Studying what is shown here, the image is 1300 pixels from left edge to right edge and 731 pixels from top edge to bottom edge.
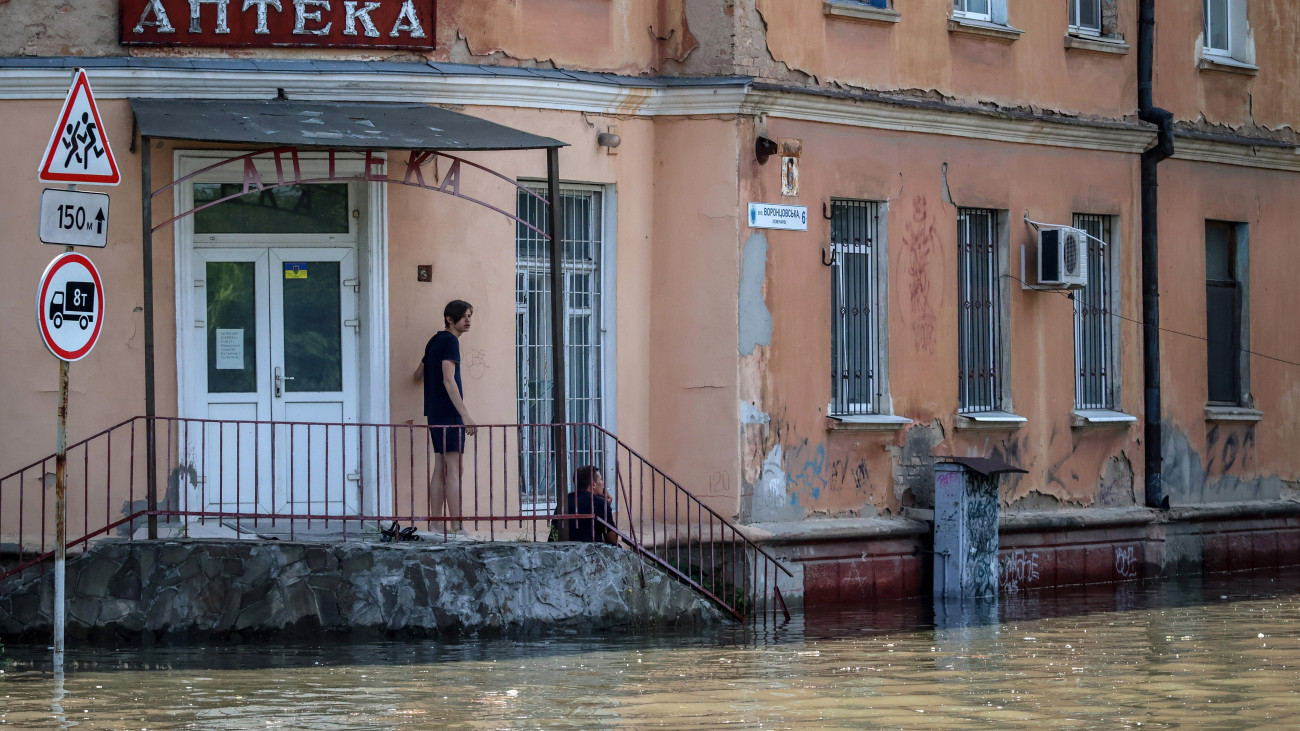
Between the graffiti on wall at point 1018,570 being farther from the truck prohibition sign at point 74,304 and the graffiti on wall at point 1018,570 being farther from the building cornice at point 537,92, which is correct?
the truck prohibition sign at point 74,304

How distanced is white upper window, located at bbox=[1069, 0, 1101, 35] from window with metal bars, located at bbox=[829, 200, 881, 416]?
3282 mm

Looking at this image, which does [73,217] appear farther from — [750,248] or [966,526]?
[966,526]

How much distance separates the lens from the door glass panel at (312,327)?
504 inches

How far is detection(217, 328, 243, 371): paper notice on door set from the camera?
1266 cm

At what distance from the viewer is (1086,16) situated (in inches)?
648

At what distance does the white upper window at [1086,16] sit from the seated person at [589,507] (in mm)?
7051

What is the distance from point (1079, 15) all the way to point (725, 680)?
9.41 metres

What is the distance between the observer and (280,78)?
488 inches

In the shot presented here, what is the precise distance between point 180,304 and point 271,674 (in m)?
→ 3.87

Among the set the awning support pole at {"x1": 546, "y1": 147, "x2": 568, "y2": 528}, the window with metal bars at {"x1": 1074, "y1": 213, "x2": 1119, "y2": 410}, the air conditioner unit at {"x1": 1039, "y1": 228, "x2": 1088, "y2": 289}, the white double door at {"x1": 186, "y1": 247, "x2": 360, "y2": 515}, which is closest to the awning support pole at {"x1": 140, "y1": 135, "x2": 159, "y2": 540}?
the white double door at {"x1": 186, "y1": 247, "x2": 360, "y2": 515}

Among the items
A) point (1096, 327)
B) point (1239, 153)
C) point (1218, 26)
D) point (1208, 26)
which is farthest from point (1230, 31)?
point (1096, 327)

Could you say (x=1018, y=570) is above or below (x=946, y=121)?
below

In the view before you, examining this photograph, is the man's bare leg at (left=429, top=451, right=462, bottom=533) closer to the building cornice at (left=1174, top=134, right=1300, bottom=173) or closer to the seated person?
the seated person

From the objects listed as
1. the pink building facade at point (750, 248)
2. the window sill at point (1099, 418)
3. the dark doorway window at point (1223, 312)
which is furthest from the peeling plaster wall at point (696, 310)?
the dark doorway window at point (1223, 312)
